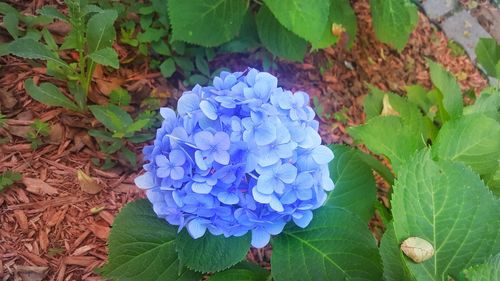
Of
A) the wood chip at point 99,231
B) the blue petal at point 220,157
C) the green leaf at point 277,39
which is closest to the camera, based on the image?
the blue petal at point 220,157

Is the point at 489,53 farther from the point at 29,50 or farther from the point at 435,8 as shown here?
the point at 29,50

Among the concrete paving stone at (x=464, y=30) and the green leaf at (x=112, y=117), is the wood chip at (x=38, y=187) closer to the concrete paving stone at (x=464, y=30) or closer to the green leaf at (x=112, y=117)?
the green leaf at (x=112, y=117)

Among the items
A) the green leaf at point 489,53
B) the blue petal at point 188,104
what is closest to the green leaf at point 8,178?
the blue petal at point 188,104

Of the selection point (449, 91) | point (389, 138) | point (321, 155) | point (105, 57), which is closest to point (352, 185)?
point (389, 138)

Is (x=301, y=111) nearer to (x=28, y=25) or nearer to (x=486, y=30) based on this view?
(x=28, y=25)

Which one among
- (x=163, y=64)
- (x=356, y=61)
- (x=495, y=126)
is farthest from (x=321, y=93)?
(x=495, y=126)

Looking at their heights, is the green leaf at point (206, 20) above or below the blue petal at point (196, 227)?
below

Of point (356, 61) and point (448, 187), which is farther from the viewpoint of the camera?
point (356, 61)

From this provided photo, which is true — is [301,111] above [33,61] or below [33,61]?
above
